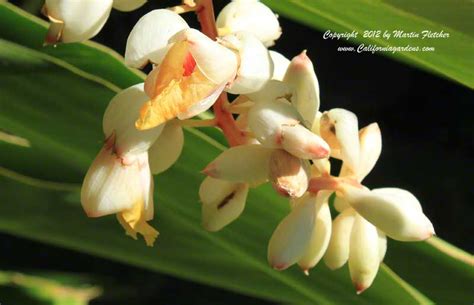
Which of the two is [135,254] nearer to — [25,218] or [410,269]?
[25,218]

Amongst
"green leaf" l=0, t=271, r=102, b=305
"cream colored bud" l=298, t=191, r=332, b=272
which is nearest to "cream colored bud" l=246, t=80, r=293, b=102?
"cream colored bud" l=298, t=191, r=332, b=272

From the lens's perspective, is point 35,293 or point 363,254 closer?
point 363,254

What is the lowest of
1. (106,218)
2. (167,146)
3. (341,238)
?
(106,218)

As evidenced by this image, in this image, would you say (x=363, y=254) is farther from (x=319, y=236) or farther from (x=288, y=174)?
(x=288, y=174)

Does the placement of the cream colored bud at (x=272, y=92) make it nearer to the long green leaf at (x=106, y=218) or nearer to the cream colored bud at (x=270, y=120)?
the cream colored bud at (x=270, y=120)

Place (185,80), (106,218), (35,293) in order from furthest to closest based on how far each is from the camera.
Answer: (106,218), (35,293), (185,80)

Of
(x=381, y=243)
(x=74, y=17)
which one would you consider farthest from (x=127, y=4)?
(x=381, y=243)

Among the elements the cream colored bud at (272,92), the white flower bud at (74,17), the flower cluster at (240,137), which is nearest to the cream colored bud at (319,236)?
the flower cluster at (240,137)

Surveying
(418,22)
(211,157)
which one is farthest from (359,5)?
(211,157)
